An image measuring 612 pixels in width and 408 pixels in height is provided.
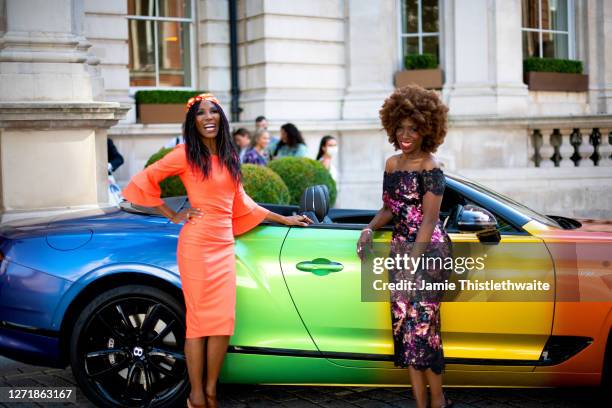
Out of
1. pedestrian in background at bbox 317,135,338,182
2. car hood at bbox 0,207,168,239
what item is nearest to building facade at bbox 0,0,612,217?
pedestrian in background at bbox 317,135,338,182

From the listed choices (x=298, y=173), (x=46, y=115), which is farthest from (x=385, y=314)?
(x=298, y=173)

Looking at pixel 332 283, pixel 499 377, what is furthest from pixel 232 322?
pixel 499 377

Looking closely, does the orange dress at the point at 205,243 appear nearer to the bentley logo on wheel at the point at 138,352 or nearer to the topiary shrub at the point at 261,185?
the bentley logo on wheel at the point at 138,352

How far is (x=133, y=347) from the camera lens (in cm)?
493

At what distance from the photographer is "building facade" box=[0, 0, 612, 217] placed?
1426cm

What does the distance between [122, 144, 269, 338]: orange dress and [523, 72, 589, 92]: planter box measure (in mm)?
11204

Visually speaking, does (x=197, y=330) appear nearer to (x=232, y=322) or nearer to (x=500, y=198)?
(x=232, y=322)

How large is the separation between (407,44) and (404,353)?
11165mm

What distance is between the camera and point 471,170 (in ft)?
46.5

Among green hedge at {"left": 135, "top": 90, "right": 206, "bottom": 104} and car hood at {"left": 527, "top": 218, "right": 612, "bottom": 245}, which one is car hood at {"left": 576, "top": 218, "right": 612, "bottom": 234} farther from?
green hedge at {"left": 135, "top": 90, "right": 206, "bottom": 104}

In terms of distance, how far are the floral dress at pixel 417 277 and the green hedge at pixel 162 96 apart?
993cm

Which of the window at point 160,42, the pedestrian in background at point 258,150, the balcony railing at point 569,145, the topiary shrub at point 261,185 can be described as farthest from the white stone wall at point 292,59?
the topiary shrub at point 261,185

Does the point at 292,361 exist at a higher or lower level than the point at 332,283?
lower

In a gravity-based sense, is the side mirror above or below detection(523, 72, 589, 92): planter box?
below
